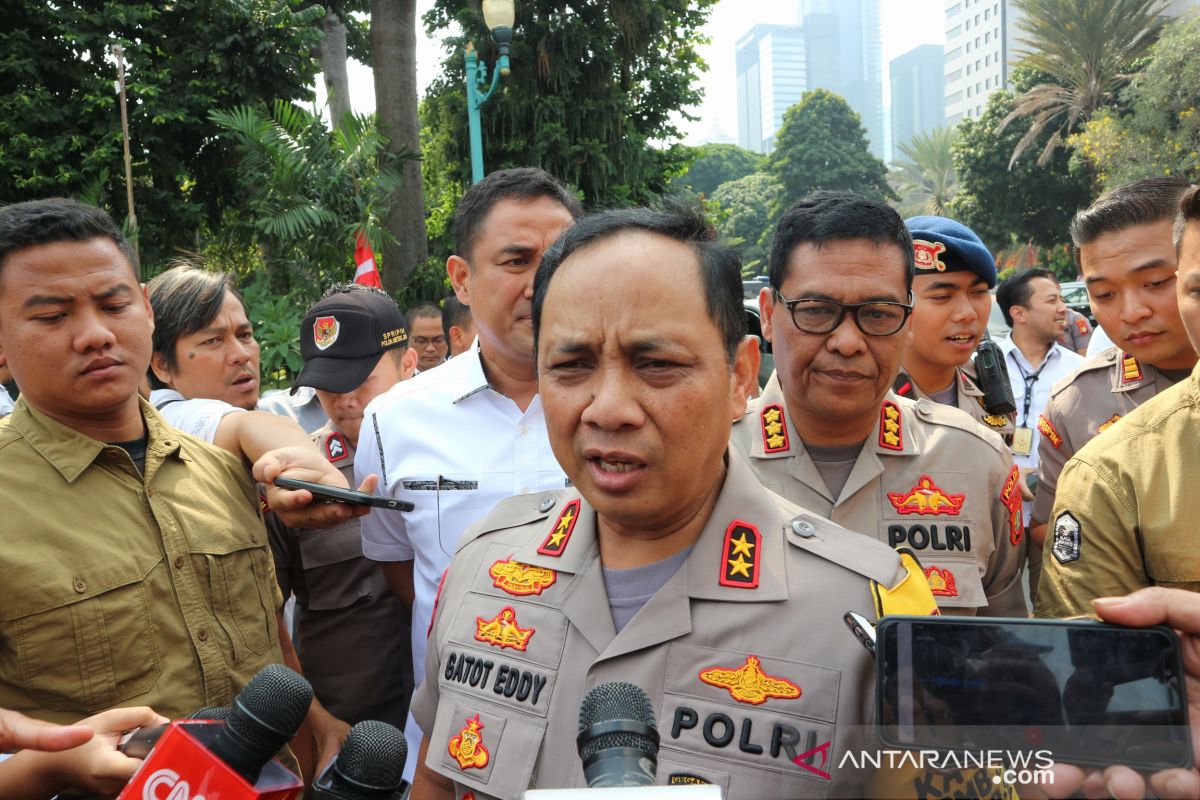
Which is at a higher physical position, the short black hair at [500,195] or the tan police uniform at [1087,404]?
the short black hair at [500,195]

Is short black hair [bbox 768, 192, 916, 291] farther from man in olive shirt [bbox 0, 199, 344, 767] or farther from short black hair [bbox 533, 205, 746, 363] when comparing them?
man in olive shirt [bbox 0, 199, 344, 767]

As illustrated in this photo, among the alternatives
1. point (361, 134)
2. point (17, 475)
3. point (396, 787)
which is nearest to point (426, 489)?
point (17, 475)

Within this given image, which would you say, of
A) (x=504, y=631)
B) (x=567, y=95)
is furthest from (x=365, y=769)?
(x=567, y=95)

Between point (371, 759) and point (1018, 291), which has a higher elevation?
point (1018, 291)

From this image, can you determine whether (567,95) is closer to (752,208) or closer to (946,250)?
(946,250)

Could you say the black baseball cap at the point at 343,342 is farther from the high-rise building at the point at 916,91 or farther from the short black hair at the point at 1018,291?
the high-rise building at the point at 916,91

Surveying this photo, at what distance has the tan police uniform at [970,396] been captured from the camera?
3.29 metres

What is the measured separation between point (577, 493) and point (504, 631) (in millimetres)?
329

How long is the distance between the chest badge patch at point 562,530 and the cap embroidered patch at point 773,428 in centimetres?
86

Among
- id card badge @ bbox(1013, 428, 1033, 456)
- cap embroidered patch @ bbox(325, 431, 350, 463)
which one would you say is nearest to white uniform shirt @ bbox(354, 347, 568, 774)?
cap embroidered patch @ bbox(325, 431, 350, 463)

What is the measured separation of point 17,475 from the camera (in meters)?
2.04

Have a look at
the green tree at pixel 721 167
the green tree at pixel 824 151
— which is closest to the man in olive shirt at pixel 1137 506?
the green tree at pixel 824 151

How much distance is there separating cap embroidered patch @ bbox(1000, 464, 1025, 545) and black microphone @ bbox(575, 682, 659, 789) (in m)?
1.80

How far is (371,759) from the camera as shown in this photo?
1.23 metres
